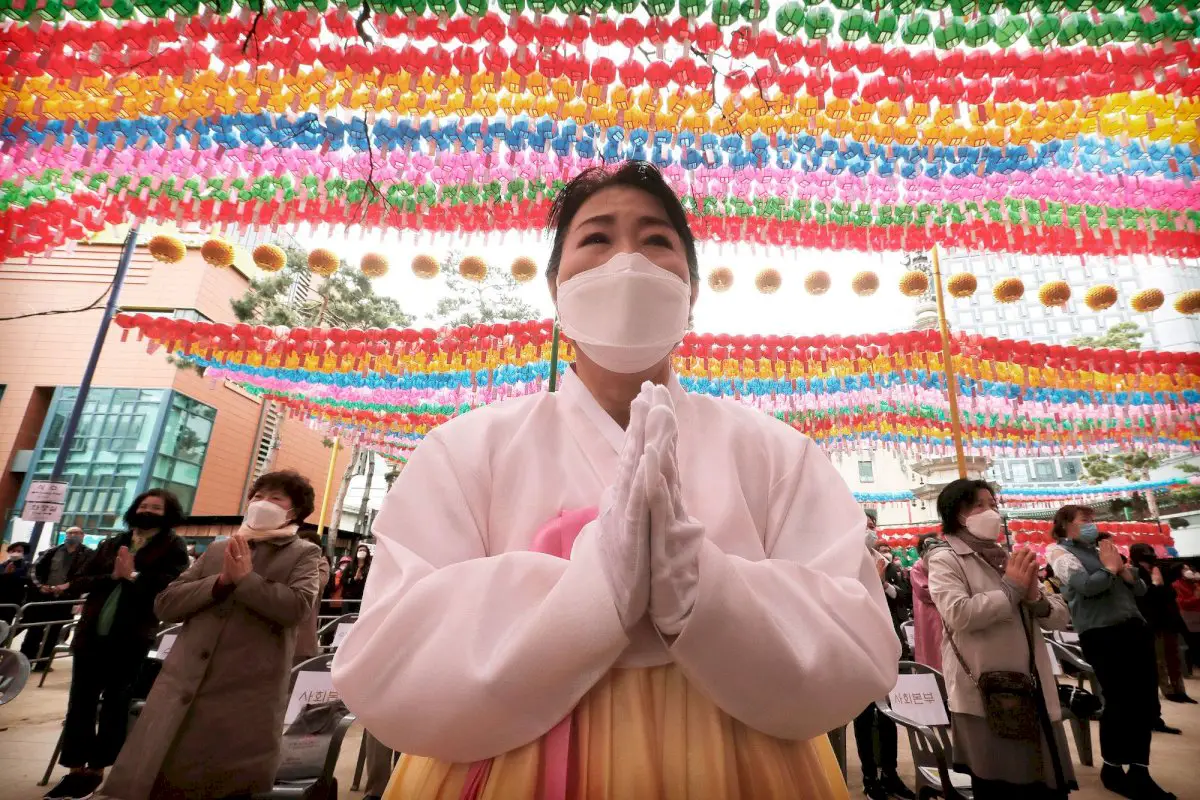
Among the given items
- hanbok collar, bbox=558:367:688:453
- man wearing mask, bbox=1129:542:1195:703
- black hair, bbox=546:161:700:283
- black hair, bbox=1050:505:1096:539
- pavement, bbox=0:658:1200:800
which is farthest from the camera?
man wearing mask, bbox=1129:542:1195:703

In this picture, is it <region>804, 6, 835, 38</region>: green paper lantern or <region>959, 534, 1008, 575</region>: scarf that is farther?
<region>804, 6, 835, 38</region>: green paper lantern

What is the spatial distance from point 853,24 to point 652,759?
4431 millimetres

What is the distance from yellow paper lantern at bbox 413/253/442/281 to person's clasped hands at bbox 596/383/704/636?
237 inches

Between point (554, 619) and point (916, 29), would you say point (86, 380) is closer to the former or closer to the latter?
point (554, 619)

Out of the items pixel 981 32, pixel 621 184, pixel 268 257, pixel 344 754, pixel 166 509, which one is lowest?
pixel 344 754

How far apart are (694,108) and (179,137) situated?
438 centimetres

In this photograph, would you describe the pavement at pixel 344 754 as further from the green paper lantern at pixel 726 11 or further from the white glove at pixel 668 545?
the green paper lantern at pixel 726 11

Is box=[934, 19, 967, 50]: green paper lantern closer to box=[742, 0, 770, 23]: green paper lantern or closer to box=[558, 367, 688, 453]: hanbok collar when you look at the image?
box=[742, 0, 770, 23]: green paper lantern

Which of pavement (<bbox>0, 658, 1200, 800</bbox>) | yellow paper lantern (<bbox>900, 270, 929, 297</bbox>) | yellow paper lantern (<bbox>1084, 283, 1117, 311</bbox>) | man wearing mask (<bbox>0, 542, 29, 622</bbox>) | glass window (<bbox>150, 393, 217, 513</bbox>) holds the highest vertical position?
yellow paper lantern (<bbox>1084, 283, 1117, 311</bbox>)

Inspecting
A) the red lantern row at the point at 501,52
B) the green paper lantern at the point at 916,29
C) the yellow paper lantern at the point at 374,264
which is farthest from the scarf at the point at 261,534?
the green paper lantern at the point at 916,29

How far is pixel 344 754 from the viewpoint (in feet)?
15.8

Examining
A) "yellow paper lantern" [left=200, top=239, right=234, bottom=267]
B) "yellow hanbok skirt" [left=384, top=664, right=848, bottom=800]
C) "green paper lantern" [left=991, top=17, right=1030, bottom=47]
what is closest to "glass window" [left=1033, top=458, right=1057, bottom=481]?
"green paper lantern" [left=991, top=17, right=1030, bottom=47]

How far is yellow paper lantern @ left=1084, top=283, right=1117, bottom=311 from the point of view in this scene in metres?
6.37

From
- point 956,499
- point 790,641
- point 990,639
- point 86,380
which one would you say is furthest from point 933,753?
point 86,380
